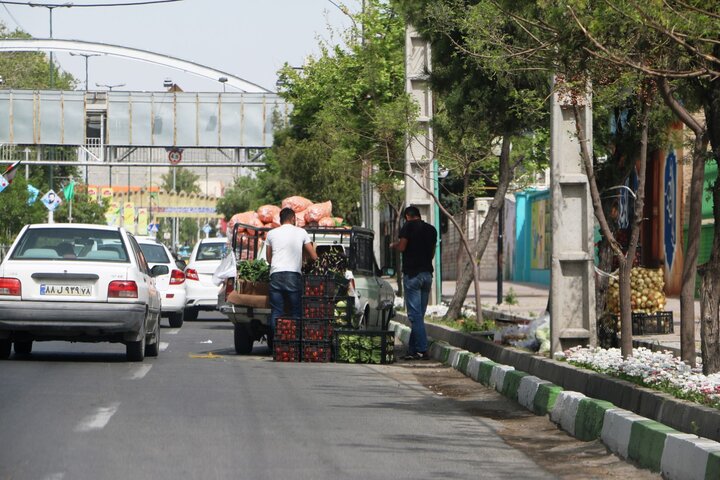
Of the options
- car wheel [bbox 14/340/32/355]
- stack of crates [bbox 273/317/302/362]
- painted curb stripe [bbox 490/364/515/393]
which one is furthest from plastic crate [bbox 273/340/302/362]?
painted curb stripe [bbox 490/364/515/393]

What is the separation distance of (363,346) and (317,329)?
61 centimetres

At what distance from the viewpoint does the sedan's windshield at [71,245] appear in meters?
16.3

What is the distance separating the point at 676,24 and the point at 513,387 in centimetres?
532

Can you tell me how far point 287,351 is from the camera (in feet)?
57.1

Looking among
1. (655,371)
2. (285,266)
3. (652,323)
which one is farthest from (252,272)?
(655,371)

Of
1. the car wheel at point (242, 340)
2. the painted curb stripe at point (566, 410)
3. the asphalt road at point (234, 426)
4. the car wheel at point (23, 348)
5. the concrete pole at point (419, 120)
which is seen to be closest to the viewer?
the asphalt road at point (234, 426)

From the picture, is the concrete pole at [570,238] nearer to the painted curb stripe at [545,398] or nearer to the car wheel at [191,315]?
the painted curb stripe at [545,398]

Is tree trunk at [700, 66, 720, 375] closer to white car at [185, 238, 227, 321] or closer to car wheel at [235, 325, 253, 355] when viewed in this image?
car wheel at [235, 325, 253, 355]

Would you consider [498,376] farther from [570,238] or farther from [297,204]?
[297,204]

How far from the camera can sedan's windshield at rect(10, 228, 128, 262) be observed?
1628cm

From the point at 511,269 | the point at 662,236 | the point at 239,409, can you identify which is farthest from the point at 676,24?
the point at 511,269

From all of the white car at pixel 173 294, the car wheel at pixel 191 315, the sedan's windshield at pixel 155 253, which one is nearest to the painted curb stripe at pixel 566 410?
the white car at pixel 173 294

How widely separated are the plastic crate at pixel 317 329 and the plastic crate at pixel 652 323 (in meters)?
4.24

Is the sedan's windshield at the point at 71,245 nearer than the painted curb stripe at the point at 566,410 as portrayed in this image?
No
